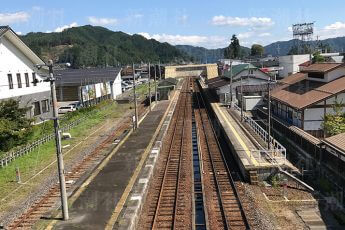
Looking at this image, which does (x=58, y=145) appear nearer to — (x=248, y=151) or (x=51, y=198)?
(x=51, y=198)

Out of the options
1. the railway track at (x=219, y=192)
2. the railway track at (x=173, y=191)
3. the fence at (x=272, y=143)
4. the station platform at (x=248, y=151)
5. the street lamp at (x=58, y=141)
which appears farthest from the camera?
the fence at (x=272, y=143)

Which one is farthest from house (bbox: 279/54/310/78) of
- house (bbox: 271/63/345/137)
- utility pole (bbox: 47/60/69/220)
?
utility pole (bbox: 47/60/69/220)

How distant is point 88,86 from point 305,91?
97.8 feet

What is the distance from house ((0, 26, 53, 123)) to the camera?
102 feet

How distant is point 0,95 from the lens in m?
30.0

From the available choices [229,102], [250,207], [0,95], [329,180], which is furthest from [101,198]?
[229,102]

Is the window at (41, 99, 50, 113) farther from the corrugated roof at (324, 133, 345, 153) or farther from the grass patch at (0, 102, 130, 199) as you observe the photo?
the corrugated roof at (324, 133, 345, 153)

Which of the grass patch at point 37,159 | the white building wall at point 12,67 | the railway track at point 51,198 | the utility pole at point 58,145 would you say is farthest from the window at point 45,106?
the utility pole at point 58,145

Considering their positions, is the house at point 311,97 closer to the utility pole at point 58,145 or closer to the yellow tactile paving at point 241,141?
the yellow tactile paving at point 241,141

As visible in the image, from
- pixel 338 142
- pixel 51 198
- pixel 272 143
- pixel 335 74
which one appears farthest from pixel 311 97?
pixel 51 198

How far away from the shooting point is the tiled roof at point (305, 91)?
29.2 metres

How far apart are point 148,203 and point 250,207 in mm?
4652

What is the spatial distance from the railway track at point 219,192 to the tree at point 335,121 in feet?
24.6

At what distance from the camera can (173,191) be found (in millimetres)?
19766
